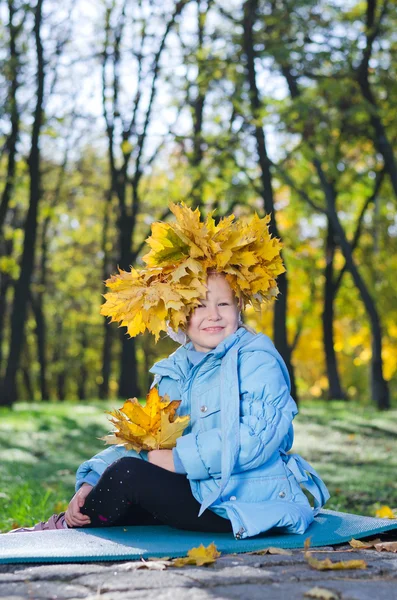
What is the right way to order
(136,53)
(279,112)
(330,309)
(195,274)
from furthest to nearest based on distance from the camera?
(330,309)
(136,53)
(279,112)
(195,274)

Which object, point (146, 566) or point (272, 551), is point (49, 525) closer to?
point (146, 566)

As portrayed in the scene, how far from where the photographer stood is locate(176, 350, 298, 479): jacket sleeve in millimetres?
4496

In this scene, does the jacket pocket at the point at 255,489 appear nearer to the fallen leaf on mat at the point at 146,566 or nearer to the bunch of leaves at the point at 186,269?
the fallen leaf on mat at the point at 146,566

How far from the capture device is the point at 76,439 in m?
12.8

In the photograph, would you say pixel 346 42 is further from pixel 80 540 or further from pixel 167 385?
pixel 80 540

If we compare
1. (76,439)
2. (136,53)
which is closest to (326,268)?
(136,53)

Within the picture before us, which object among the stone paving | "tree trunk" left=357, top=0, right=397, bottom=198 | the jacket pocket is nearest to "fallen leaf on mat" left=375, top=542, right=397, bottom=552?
the stone paving

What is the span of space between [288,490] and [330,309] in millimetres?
19026

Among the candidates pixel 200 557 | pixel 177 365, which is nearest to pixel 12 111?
pixel 177 365

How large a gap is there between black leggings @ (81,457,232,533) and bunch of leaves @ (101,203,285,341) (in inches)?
30.1

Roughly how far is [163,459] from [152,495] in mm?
195

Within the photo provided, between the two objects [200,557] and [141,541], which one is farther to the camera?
[141,541]

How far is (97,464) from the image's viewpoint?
4902 mm

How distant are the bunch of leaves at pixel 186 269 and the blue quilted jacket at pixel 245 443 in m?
0.31
